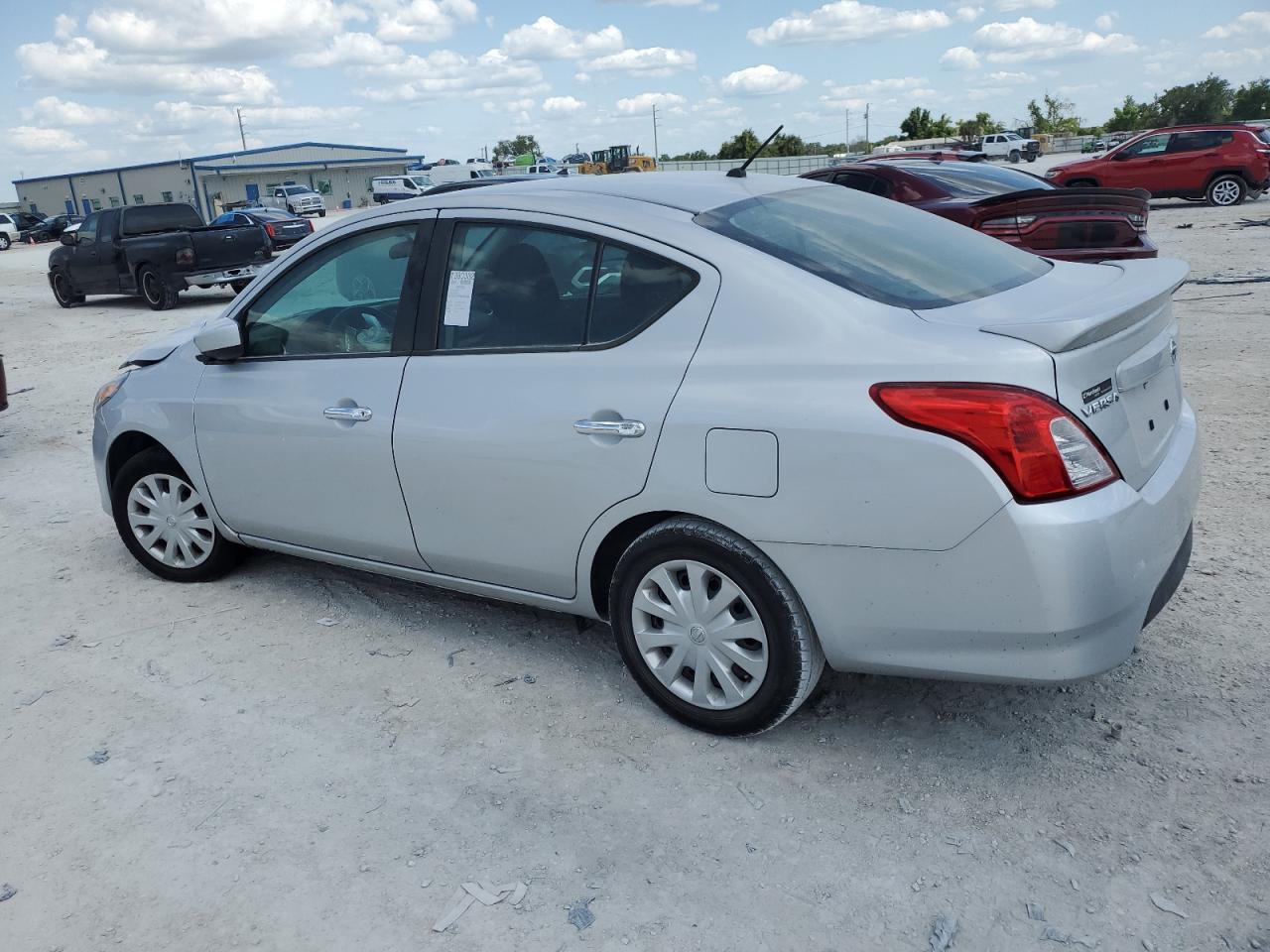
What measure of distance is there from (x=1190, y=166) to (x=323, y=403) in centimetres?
2229

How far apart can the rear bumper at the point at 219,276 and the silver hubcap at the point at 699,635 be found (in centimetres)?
1443

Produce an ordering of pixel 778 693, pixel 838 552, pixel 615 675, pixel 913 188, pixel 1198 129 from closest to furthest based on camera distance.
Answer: pixel 838 552 → pixel 778 693 → pixel 615 675 → pixel 913 188 → pixel 1198 129

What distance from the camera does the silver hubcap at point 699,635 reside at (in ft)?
9.95

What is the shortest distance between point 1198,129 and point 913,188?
48.4 feet

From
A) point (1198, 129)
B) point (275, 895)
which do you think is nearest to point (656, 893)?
point (275, 895)

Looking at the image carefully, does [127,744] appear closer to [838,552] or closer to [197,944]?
[197,944]

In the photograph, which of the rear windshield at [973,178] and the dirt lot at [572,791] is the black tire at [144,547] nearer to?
the dirt lot at [572,791]

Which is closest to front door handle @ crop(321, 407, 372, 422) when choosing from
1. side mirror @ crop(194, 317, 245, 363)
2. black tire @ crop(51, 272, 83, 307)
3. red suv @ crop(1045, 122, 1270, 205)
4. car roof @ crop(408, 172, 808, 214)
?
side mirror @ crop(194, 317, 245, 363)

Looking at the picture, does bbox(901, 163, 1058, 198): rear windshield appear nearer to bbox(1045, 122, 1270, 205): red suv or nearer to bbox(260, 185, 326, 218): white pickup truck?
bbox(1045, 122, 1270, 205): red suv

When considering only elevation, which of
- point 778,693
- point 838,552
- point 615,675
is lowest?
point 615,675

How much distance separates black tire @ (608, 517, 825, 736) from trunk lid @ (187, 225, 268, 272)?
1465cm

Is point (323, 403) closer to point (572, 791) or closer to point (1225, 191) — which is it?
point (572, 791)

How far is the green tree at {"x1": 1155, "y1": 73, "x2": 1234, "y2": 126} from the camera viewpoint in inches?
2749

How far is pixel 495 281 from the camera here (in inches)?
139
